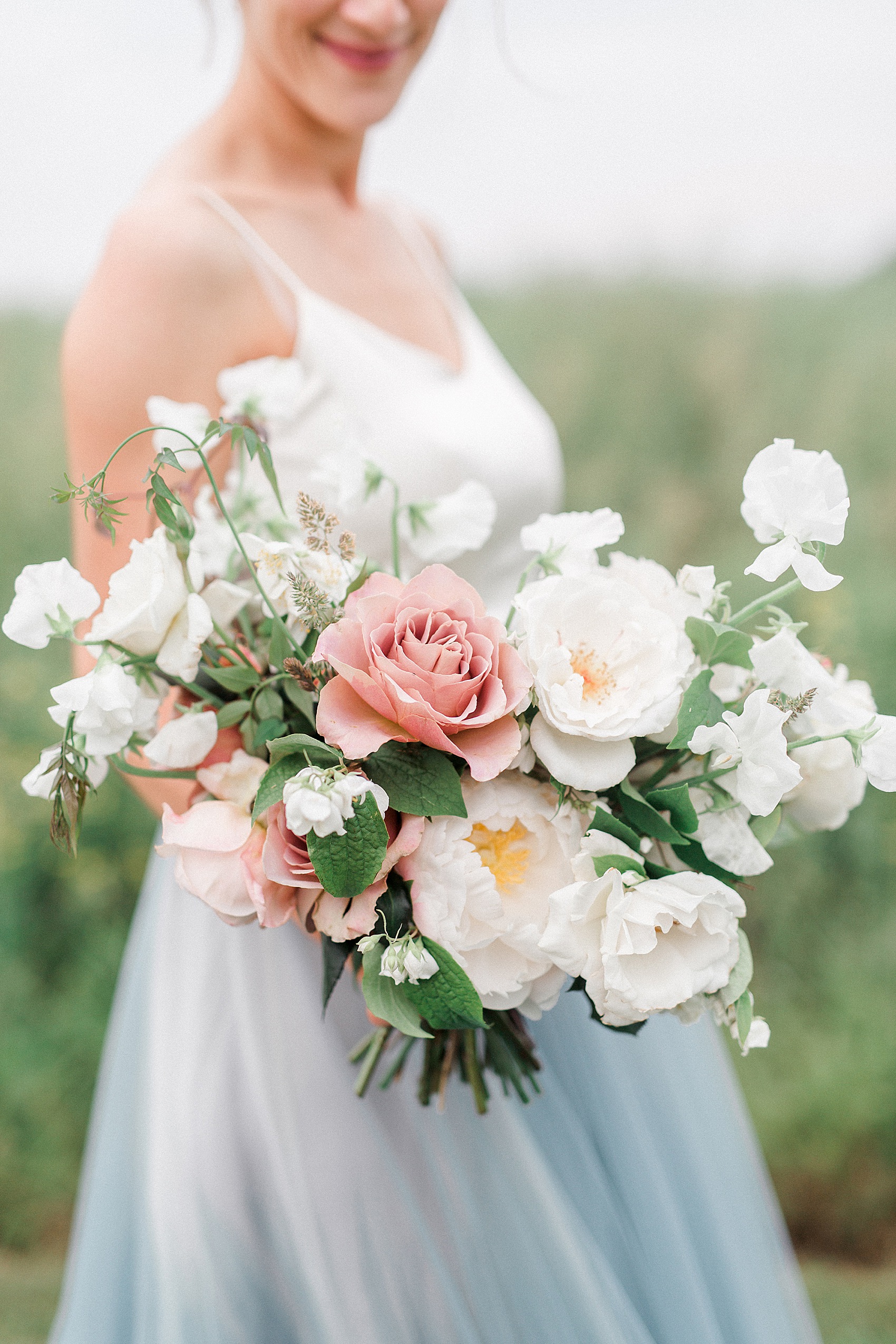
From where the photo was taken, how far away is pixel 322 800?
1.92 feet

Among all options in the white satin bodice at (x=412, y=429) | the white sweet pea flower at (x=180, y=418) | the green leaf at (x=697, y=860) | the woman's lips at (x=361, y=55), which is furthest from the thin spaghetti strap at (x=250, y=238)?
the green leaf at (x=697, y=860)

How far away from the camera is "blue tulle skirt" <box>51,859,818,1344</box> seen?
90cm

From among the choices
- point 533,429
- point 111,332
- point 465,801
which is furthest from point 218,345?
point 465,801

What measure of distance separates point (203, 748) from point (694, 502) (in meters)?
2.40

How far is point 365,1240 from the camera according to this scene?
91 cm

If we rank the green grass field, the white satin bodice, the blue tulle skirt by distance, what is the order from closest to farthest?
1. the blue tulle skirt
2. the white satin bodice
3. the green grass field

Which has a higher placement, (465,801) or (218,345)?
(218,345)

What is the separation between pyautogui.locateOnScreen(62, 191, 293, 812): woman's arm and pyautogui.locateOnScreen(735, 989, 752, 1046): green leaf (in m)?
0.47

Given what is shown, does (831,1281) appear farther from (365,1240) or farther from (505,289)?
(505,289)

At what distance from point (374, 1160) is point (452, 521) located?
1.79ft

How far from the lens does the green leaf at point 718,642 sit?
675 millimetres

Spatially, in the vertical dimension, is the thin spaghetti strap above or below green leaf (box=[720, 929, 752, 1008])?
above

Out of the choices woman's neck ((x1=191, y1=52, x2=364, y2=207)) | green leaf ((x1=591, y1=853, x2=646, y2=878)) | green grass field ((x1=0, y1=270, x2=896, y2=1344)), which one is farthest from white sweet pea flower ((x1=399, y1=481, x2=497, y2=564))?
green grass field ((x1=0, y1=270, x2=896, y2=1344))

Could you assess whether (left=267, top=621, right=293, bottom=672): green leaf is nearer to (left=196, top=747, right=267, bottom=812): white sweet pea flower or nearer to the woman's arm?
Answer: (left=196, top=747, right=267, bottom=812): white sweet pea flower
